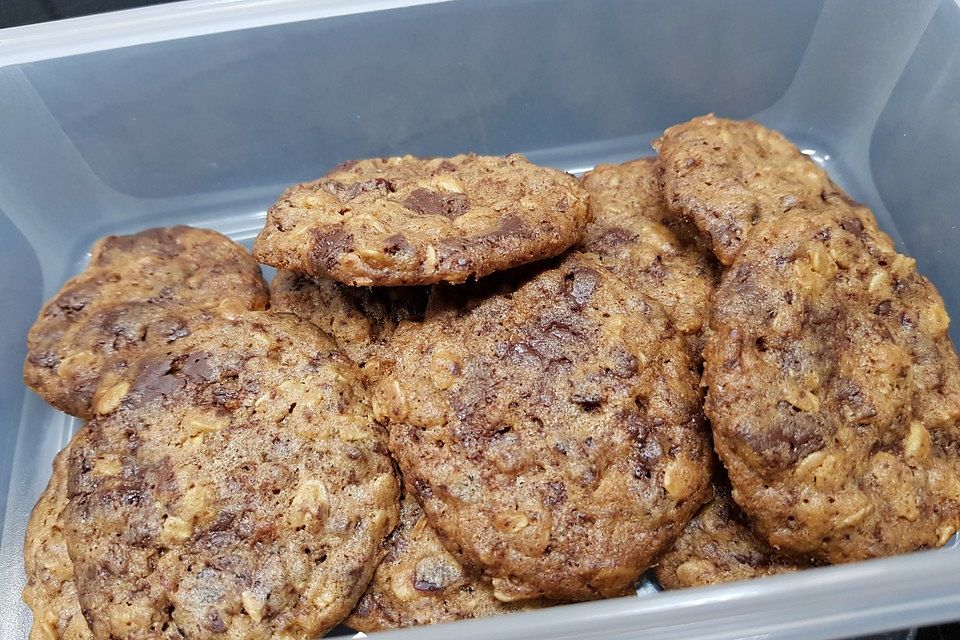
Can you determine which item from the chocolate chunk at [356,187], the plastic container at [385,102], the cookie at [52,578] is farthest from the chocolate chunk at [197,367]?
the plastic container at [385,102]

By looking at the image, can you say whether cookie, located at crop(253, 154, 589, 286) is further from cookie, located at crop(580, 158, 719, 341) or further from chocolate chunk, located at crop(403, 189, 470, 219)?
cookie, located at crop(580, 158, 719, 341)

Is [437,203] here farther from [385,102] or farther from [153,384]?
[385,102]

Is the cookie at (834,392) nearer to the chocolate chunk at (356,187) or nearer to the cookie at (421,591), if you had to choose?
the cookie at (421,591)

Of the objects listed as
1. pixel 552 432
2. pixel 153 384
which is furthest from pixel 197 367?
pixel 552 432

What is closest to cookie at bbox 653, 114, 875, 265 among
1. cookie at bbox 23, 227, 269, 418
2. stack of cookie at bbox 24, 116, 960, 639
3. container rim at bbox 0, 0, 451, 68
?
stack of cookie at bbox 24, 116, 960, 639

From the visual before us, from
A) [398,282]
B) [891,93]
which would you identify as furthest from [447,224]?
[891,93]

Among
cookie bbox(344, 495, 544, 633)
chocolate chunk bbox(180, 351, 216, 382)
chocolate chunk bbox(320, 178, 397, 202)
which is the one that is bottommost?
cookie bbox(344, 495, 544, 633)
